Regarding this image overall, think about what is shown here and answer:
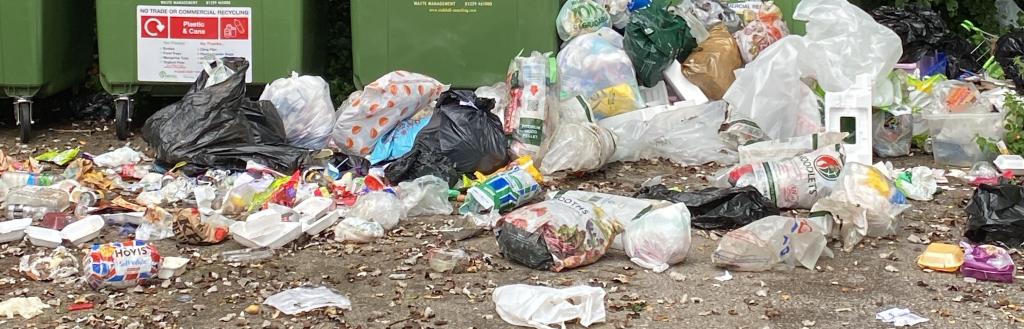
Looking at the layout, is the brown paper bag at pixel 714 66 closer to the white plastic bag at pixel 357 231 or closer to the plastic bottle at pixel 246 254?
the white plastic bag at pixel 357 231

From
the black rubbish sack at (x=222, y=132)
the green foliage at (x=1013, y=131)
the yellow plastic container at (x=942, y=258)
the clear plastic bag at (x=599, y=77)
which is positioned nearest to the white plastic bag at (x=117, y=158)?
the black rubbish sack at (x=222, y=132)

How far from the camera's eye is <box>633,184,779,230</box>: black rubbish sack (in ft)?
15.3

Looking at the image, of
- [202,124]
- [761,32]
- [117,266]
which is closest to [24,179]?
[202,124]

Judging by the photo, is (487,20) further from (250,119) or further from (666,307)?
(666,307)

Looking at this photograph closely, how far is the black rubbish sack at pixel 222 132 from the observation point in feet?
18.2

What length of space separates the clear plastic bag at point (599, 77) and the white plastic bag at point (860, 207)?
1.37m

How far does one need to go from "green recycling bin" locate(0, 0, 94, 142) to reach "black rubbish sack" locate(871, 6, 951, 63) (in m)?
4.23

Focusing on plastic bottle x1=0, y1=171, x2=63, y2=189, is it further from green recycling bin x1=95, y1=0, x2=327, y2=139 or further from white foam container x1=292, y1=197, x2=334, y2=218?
white foam container x1=292, y1=197, x2=334, y2=218

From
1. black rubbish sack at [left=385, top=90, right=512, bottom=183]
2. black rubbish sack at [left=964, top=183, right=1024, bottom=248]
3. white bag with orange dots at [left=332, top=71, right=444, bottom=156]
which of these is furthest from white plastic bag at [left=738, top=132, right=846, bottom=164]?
white bag with orange dots at [left=332, top=71, right=444, bottom=156]

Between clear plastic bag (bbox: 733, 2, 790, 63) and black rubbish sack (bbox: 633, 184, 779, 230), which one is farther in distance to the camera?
clear plastic bag (bbox: 733, 2, 790, 63)

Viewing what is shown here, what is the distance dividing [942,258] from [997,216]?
14.2 inches

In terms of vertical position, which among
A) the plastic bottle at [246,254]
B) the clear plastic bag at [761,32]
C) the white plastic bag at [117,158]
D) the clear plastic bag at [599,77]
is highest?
the clear plastic bag at [761,32]

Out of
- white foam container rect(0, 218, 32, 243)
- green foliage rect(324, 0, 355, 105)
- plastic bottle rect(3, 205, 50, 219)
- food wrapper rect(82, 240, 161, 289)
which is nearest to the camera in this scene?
food wrapper rect(82, 240, 161, 289)

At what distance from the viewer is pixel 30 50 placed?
628 cm
